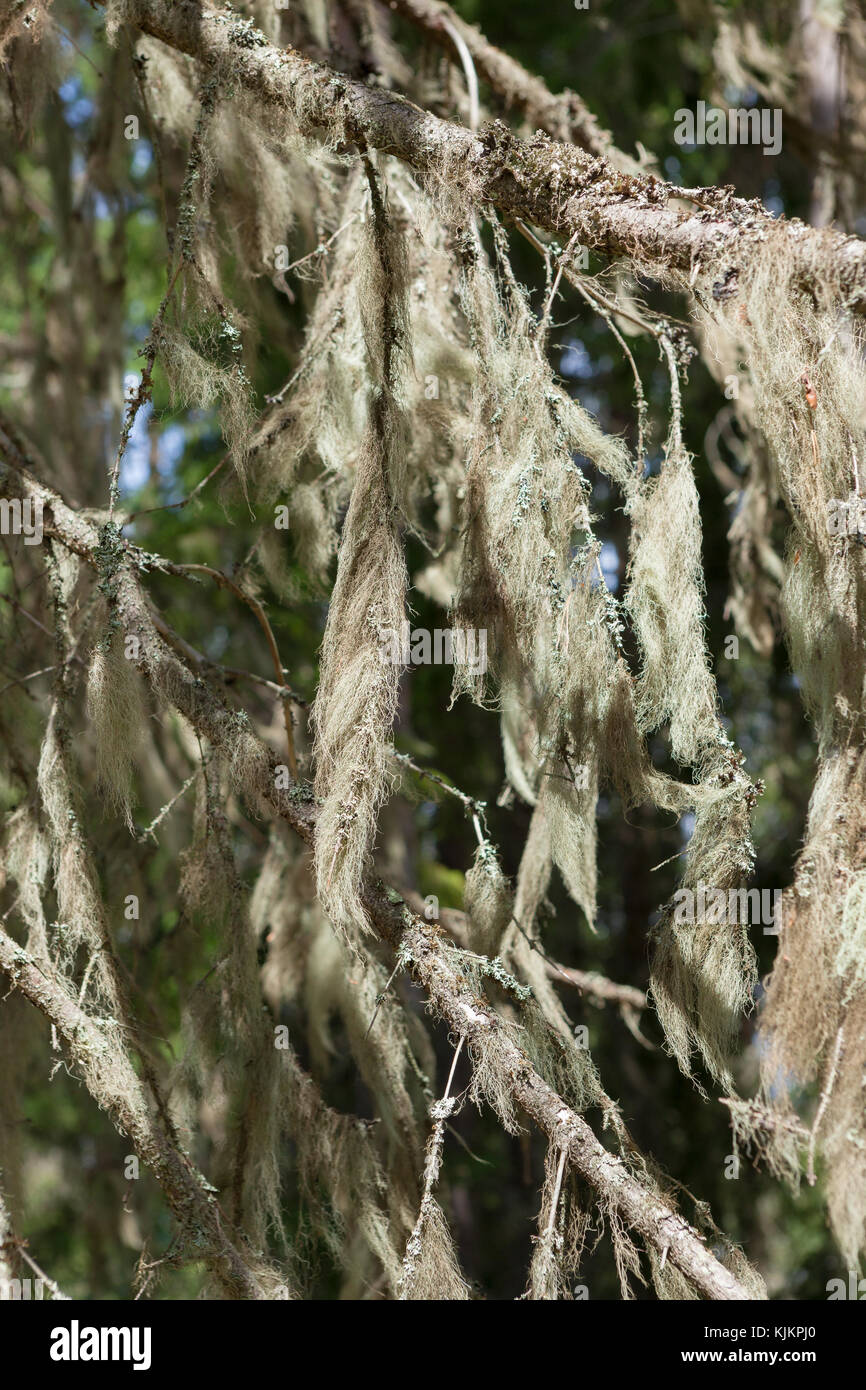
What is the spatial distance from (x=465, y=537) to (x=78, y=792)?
2.65 feet

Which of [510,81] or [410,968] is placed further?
[510,81]

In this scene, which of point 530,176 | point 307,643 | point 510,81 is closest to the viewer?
point 530,176

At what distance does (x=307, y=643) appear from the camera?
12.4 feet

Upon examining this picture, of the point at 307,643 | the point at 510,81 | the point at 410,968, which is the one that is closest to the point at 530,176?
the point at 410,968

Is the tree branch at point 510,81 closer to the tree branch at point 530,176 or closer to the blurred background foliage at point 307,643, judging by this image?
the blurred background foliage at point 307,643

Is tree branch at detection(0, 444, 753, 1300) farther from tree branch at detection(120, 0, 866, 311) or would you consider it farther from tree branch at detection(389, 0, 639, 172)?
tree branch at detection(389, 0, 639, 172)

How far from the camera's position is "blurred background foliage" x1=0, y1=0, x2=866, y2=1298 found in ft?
9.00

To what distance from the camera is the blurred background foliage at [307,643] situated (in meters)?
2.74

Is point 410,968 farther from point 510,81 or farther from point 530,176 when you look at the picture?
point 510,81

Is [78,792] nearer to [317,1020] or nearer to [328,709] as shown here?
[328,709]

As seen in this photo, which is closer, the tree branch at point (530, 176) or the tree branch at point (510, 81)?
the tree branch at point (530, 176)

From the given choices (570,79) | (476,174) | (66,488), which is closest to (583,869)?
(476,174)

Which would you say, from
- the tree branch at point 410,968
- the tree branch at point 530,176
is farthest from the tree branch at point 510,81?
the tree branch at point 410,968

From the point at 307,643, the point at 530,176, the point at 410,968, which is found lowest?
the point at 410,968
